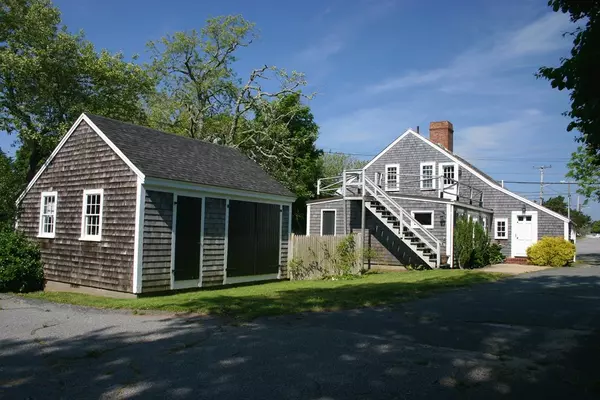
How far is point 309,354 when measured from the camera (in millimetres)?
6637

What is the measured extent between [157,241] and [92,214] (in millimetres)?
2573

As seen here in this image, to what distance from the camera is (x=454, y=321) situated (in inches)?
367

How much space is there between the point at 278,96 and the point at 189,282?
22.4 metres

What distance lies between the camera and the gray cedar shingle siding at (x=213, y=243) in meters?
15.5

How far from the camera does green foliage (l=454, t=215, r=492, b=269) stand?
22.3 metres

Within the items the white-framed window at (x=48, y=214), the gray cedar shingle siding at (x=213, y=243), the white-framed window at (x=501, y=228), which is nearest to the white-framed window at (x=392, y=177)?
the white-framed window at (x=501, y=228)

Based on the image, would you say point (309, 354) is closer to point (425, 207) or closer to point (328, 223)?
point (425, 207)

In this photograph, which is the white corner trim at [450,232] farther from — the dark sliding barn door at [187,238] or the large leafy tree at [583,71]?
the large leafy tree at [583,71]

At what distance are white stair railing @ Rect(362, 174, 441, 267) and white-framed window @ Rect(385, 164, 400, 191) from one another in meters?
7.05

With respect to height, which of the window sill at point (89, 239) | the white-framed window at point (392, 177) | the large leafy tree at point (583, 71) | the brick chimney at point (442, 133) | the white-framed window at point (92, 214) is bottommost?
the window sill at point (89, 239)

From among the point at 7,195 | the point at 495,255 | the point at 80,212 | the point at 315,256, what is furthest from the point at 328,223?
the point at 7,195

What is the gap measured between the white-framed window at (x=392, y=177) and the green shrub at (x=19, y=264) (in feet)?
66.0

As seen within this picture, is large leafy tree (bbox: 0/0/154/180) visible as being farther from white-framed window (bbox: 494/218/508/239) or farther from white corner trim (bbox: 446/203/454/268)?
white-framed window (bbox: 494/218/508/239)

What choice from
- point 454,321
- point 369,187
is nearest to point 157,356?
point 454,321
